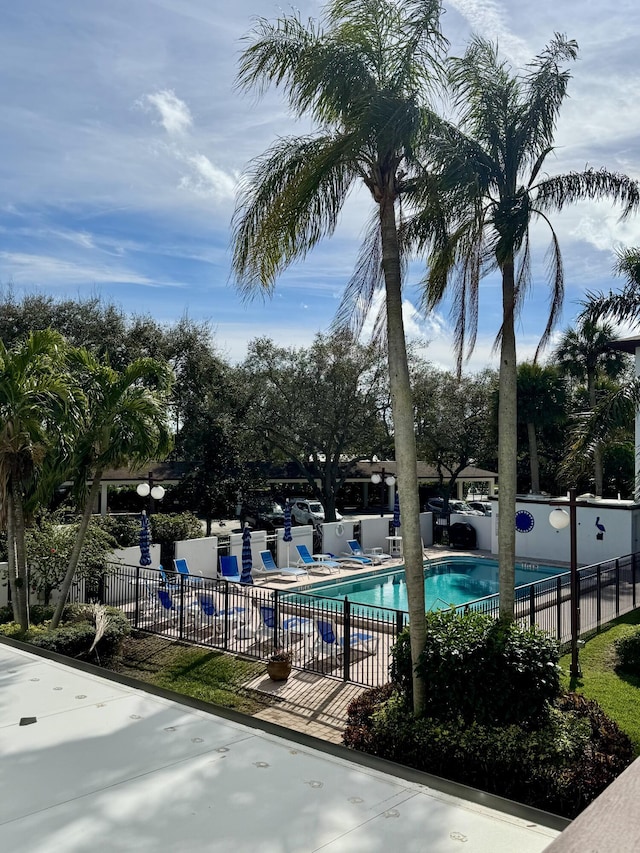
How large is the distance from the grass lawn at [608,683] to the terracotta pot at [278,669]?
14.9 feet

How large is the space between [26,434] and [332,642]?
7.15 metres

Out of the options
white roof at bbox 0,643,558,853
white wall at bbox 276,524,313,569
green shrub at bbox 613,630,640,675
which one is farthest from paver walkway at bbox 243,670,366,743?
white wall at bbox 276,524,313,569

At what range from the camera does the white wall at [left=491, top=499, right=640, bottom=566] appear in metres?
21.8

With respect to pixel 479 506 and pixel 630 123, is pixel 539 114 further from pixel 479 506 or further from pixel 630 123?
pixel 479 506

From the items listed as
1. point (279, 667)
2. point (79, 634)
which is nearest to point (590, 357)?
point (279, 667)

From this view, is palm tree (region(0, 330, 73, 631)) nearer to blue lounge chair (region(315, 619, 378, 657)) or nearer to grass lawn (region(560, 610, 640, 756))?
blue lounge chair (region(315, 619, 378, 657))

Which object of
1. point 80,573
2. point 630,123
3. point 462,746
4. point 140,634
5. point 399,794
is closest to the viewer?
point 399,794

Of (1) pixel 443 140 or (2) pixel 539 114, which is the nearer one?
(1) pixel 443 140

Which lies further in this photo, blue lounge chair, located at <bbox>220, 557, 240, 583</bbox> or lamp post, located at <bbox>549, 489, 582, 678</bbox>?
blue lounge chair, located at <bbox>220, 557, 240, 583</bbox>

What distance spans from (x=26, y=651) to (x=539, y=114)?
11113mm

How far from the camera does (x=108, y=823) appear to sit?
16.3 feet

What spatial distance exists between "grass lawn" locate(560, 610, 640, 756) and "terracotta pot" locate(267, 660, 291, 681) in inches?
178

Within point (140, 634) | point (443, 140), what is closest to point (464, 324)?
point (443, 140)

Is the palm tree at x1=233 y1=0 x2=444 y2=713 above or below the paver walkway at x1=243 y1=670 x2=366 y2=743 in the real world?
above
